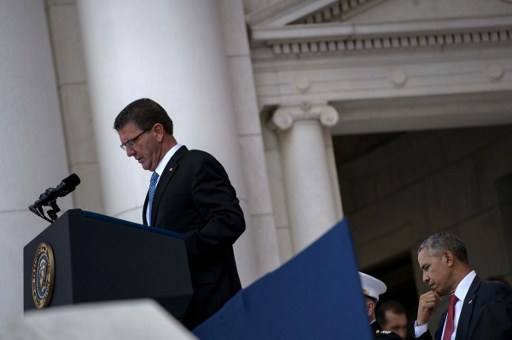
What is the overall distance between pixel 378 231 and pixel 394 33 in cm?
558

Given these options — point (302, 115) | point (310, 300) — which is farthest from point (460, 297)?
point (302, 115)

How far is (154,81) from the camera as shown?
386 inches

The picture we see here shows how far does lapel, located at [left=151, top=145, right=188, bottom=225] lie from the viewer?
19.7ft

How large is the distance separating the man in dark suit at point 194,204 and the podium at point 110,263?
23cm

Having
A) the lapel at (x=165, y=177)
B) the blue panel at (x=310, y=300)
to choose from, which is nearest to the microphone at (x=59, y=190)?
the lapel at (x=165, y=177)

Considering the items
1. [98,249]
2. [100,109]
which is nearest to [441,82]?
[100,109]

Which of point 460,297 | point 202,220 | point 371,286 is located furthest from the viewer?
point 371,286

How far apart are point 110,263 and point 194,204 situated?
26.1 inches

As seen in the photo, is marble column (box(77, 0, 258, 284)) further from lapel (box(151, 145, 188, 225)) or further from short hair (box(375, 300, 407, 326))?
lapel (box(151, 145, 188, 225))

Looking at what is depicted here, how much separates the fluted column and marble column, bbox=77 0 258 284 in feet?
2.31

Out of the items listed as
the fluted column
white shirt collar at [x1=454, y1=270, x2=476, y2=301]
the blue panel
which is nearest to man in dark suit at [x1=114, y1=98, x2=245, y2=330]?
the blue panel

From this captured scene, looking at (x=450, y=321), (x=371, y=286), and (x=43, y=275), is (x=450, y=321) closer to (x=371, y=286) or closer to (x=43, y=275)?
(x=371, y=286)

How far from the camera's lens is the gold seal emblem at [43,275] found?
5473 mm

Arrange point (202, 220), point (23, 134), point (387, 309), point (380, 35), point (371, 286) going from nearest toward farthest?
point (202, 220) < point (371, 286) < point (387, 309) < point (23, 134) < point (380, 35)
